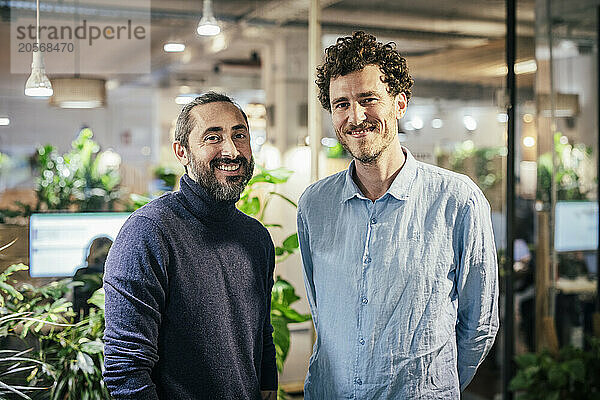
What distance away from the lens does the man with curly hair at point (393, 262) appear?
202cm

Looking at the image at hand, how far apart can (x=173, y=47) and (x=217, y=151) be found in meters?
0.97

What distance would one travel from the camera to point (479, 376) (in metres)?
3.75

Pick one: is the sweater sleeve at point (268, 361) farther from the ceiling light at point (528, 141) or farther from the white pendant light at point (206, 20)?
the ceiling light at point (528, 141)

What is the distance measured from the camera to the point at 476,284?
205 centimetres

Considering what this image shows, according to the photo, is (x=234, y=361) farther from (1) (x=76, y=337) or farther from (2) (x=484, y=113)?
(2) (x=484, y=113)

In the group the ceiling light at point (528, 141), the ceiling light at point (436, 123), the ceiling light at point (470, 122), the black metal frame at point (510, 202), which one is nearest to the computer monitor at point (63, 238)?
the ceiling light at point (436, 123)

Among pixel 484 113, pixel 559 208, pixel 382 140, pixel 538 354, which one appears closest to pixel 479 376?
pixel 538 354

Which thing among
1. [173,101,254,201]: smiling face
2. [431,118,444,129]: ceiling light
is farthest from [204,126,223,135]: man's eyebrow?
[431,118,444,129]: ceiling light

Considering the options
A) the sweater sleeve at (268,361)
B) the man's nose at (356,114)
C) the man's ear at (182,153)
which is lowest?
the sweater sleeve at (268,361)

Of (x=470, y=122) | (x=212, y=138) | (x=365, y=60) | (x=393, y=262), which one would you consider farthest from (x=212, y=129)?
(x=470, y=122)

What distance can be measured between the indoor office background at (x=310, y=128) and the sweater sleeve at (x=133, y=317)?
0.72 meters

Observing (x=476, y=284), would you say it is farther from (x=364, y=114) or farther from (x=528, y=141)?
(x=528, y=141)

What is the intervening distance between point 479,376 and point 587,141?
4.76ft

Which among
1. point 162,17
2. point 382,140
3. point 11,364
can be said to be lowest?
point 11,364
